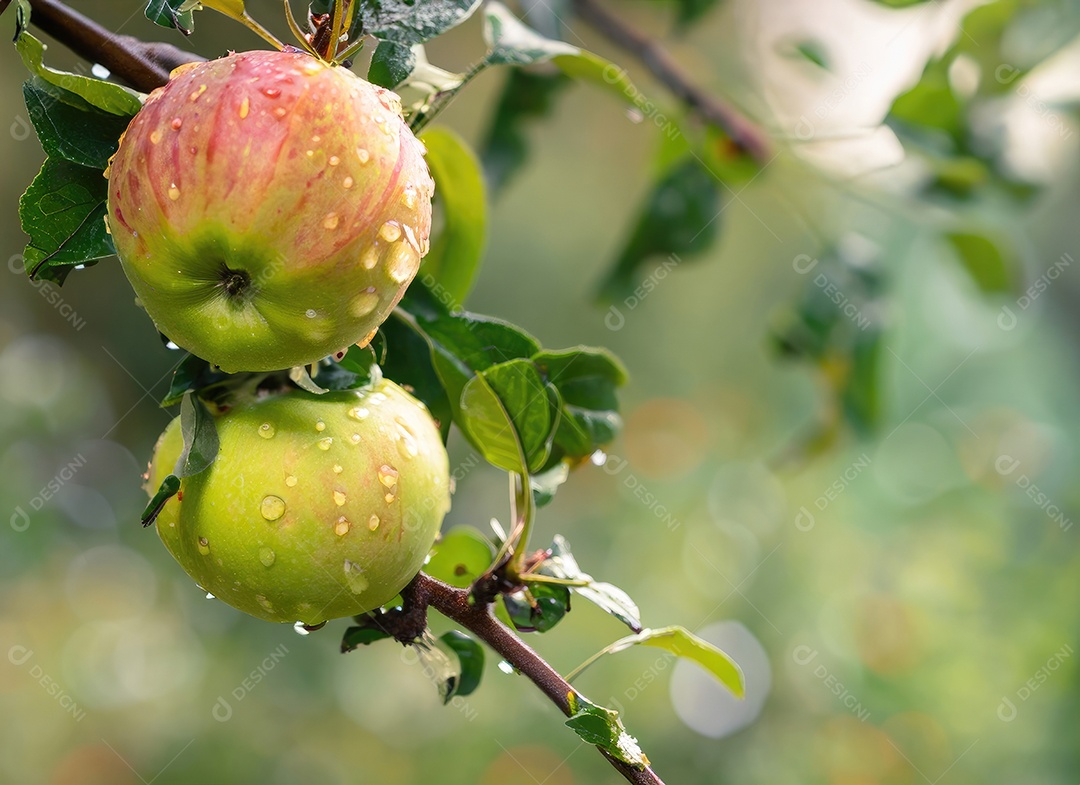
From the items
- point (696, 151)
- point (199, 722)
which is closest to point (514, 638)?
point (696, 151)

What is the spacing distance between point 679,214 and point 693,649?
0.78 metres

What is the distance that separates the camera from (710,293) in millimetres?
3035

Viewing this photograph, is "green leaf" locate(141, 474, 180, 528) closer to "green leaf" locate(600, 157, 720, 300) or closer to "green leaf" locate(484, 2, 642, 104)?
"green leaf" locate(484, 2, 642, 104)

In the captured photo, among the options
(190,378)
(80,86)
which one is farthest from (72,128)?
(190,378)

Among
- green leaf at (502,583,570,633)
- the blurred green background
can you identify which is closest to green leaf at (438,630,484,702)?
green leaf at (502,583,570,633)

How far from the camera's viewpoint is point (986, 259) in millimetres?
1361

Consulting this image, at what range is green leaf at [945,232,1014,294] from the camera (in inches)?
53.1

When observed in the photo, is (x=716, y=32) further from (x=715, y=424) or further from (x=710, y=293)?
(x=715, y=424)

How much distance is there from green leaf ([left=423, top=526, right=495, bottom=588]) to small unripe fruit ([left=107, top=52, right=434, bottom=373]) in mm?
284

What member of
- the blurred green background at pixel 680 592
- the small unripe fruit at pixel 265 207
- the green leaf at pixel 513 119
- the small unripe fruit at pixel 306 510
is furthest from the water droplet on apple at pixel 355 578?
the blurred green background at pixel 680 592

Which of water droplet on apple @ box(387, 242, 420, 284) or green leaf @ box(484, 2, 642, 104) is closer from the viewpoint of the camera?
water droplet on apple @ box(387, 242, 420, 284)

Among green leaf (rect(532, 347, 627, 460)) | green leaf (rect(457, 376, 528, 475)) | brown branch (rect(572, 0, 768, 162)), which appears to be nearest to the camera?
green leaf (rect(457, 376, 528, 475))

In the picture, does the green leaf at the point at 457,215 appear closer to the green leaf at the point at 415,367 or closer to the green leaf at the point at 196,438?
the green leaf at the point at 415,367

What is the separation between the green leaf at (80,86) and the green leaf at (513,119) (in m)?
0.75
